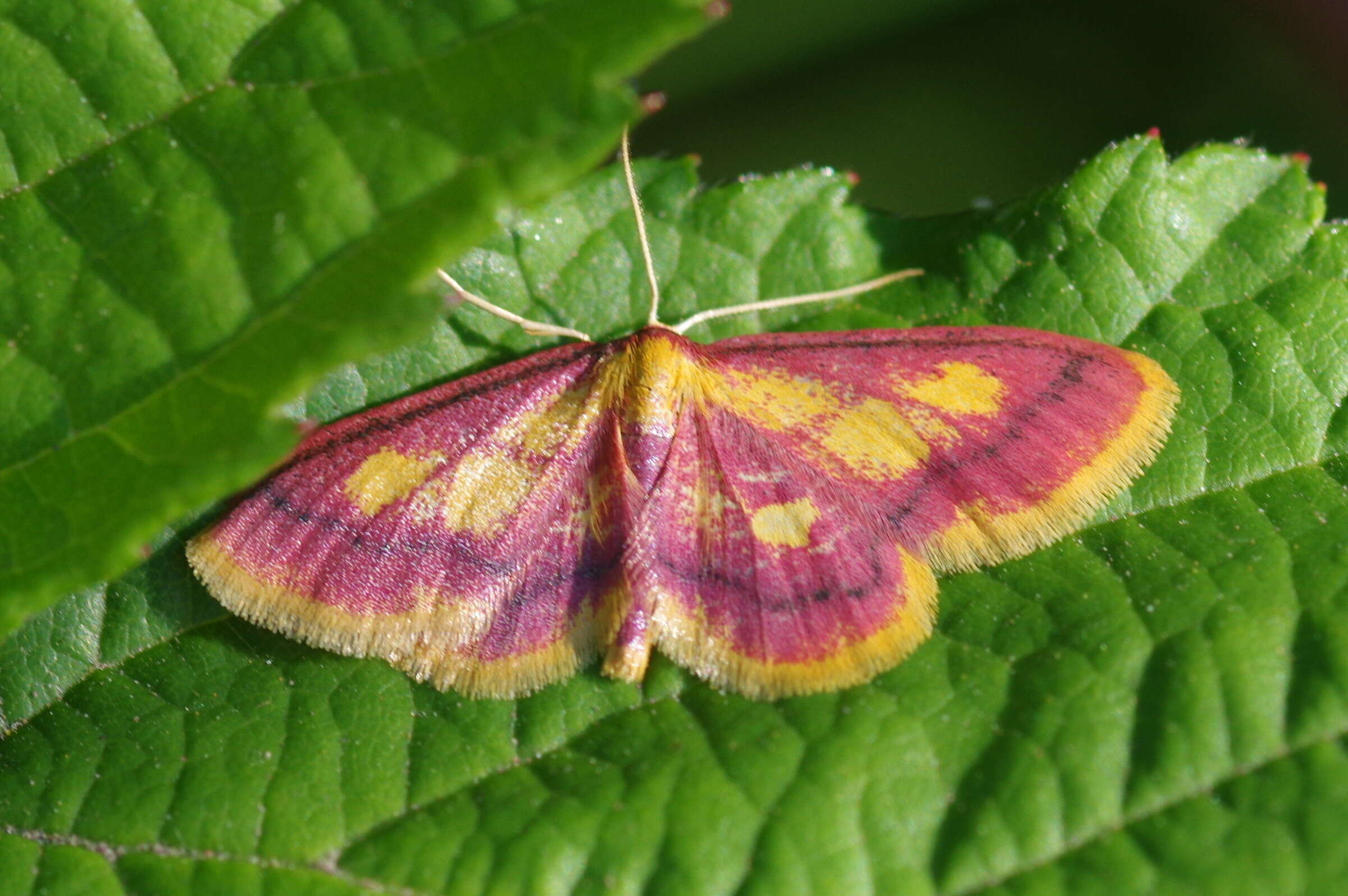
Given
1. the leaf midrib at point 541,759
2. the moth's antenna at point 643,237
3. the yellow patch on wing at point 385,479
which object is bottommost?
the leaf midrib at point 541,759

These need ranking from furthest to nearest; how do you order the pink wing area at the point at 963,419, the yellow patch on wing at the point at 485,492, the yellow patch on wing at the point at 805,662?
the yellow patch on wing at the point at 485,492 < the pink wing area at the point at 963,419 < the yellow patch on wing at the point at 805,662

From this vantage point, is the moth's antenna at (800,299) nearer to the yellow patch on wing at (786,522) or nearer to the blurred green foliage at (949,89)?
the yellow patch on wing at (786,522)

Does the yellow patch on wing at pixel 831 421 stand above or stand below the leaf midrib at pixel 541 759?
above

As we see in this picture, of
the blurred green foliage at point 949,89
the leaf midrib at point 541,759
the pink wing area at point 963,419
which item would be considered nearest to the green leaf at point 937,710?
the leaf midrib at point 541,759

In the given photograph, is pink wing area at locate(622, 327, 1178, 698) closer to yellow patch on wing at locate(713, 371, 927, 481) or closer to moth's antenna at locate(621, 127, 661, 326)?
yellow patch on wing at locate(713, 371, 927, 481)

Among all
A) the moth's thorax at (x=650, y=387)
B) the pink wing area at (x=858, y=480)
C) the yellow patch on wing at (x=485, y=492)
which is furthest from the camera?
the moth's thorax at (x=650, y=387)

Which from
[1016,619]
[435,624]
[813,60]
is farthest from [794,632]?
[813,60]
